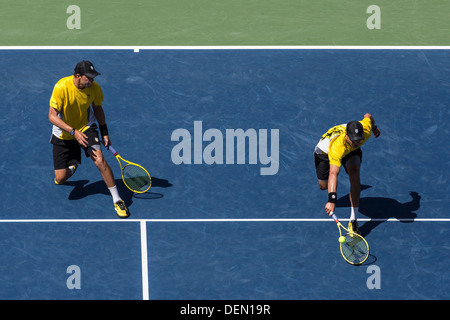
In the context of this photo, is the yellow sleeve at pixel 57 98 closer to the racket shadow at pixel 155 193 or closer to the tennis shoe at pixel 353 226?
the racket shadow at pixel 155 193

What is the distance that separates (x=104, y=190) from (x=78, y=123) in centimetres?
126

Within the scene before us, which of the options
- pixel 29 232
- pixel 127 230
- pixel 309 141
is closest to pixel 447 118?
pixel 309 141

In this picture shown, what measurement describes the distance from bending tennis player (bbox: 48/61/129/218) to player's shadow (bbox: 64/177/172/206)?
374 millimetres

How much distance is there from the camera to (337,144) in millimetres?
13375

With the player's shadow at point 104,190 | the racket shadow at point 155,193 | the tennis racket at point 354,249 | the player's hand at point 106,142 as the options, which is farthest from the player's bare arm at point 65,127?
the tennis racket at point 354,249

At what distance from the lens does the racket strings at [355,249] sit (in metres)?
13.5

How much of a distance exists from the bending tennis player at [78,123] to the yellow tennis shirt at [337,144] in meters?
3.13

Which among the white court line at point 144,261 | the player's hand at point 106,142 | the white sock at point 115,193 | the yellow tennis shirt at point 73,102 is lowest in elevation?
the white court line at point 144,261

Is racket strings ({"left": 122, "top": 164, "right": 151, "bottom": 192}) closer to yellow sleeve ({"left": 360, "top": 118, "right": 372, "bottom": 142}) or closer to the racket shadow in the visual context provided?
the racket shadow

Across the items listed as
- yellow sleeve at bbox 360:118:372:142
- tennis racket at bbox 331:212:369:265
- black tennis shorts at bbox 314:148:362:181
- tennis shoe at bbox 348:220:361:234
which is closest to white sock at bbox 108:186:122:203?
black tennis shorts at bbox 314:148:362:181
